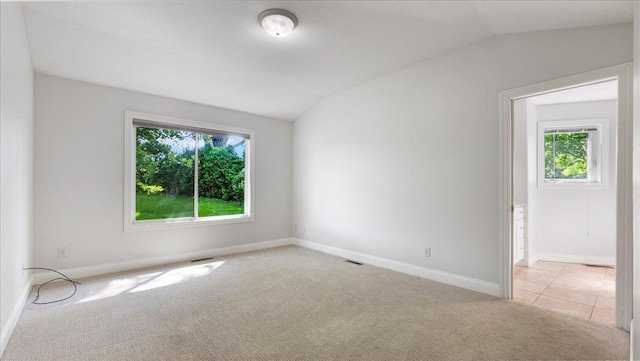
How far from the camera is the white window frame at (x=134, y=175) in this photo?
378 centimetres

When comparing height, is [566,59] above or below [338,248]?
above

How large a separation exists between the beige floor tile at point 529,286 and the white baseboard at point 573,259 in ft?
4.18

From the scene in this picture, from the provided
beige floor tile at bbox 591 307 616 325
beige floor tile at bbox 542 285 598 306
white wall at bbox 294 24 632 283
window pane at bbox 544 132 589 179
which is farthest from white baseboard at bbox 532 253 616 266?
white wall at bbox 294 24 632 283

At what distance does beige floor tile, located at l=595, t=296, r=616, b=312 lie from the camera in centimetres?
265

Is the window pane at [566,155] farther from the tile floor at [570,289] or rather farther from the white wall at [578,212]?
the tile floor at [570,289]

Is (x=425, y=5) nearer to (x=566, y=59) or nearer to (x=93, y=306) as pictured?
(x=566, y=59)

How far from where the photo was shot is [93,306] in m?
2.62

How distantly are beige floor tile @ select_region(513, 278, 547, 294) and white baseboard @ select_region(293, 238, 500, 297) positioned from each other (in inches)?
Answer: 23.7

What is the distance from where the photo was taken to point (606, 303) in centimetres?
275

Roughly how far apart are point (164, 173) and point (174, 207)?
52 centimetres

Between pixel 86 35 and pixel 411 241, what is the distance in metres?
4.13

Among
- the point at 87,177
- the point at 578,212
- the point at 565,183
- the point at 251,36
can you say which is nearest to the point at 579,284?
the point at 578,212

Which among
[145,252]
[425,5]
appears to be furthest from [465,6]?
[145,252]

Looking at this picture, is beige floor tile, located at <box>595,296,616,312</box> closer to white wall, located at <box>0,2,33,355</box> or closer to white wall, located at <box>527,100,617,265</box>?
white wall, located at <box>527,100,617,265</box>
